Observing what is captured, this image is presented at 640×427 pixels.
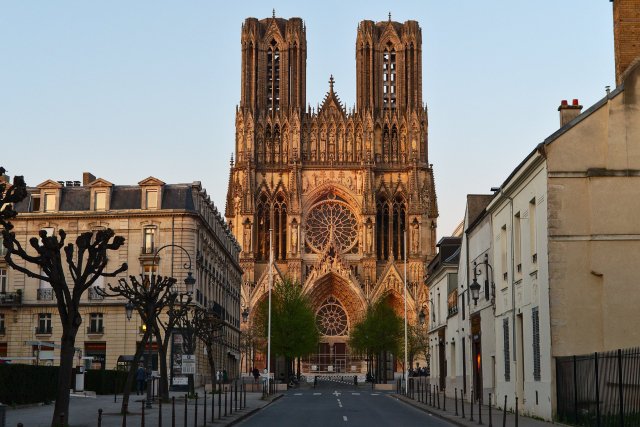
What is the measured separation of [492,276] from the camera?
3709 centimetres

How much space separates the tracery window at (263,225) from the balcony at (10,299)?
39280mm

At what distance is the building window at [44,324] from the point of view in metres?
67.5

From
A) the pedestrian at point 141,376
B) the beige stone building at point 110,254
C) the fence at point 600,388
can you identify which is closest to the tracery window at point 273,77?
the beige stone building at point 110,254

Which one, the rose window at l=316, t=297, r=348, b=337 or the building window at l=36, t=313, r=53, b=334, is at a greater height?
the rose window at l=316, t=297, r=348, b=337

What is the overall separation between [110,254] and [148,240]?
2.90 meters

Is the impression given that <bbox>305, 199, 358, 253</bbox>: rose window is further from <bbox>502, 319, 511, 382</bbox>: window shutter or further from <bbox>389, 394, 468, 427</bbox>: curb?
<bbox>502, 319, 511, 382</bbox>: window shutter

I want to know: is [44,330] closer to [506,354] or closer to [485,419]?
[506,354]

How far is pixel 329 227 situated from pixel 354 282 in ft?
23.8

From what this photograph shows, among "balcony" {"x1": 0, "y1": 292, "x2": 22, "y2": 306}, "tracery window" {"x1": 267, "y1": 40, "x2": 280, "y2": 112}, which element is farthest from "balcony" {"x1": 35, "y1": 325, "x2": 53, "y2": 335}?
"tracery window" {"x1": 267, "y1": 40, "x2": 280, "y2": 112}

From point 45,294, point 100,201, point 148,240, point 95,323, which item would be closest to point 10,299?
point 45,294

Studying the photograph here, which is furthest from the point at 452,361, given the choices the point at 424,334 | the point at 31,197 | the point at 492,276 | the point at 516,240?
the point at 424,334

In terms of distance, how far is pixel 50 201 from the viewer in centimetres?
6906

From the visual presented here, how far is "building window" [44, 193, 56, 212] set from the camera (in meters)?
68.9

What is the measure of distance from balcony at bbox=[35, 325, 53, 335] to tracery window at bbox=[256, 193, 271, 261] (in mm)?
38713
